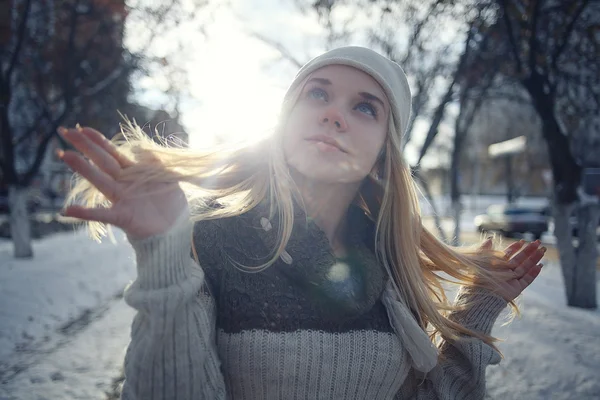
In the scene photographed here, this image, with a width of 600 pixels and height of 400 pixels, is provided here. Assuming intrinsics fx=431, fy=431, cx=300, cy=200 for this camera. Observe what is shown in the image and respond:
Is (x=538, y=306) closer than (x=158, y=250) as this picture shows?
No

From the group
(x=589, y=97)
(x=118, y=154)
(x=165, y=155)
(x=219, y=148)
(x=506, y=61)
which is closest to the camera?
(x=118, y=154)

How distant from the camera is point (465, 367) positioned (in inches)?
71.2

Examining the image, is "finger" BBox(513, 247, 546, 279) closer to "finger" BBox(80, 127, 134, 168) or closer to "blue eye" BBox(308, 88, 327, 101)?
"blue eye" BBox(308, 88, 327, 101)

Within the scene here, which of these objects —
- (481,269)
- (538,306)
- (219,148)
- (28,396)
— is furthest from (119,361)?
(538,306)

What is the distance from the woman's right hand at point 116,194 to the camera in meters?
0.94

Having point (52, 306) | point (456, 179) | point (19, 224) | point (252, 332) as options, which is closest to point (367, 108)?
point (252, 332)

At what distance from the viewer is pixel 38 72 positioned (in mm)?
9508

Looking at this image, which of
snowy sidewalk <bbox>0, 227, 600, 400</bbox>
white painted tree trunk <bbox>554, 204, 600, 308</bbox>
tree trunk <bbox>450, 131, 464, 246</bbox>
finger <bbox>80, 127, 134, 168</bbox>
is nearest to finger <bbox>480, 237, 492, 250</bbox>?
snowy sidewalk <bbox>0, 227, 600, 400</bbox>

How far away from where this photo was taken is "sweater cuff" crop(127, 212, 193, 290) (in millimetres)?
1062

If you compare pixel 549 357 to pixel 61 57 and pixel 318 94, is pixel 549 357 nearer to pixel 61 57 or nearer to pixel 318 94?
pixel 318 94

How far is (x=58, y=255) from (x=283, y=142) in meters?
9.67

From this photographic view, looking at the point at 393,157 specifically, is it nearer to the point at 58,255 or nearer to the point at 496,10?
the point at 496,10

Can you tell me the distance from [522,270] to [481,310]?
253 mm

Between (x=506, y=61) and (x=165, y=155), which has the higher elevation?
(x=506, y=61)
